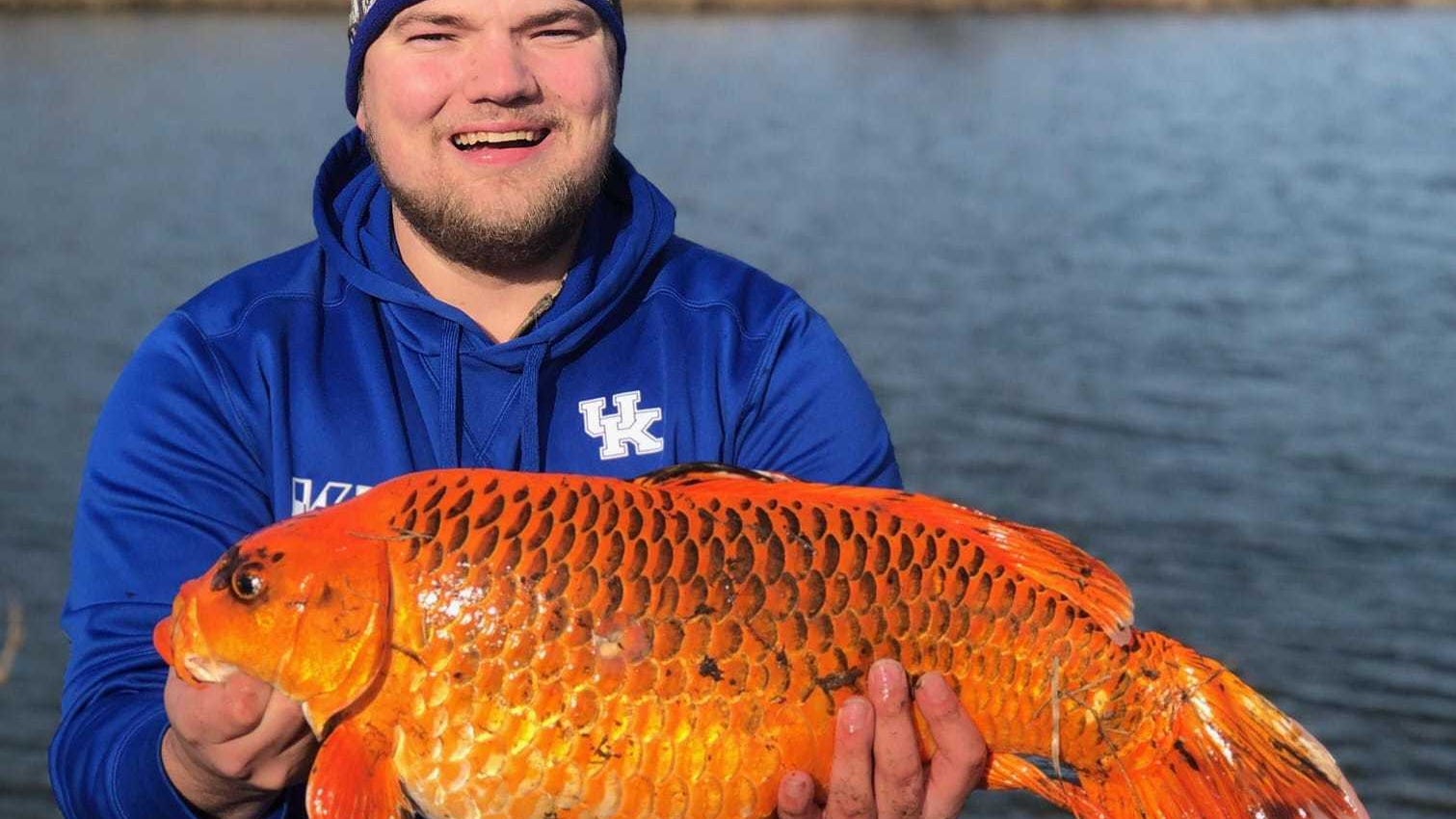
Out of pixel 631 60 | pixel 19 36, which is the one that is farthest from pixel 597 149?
pixel 19 36

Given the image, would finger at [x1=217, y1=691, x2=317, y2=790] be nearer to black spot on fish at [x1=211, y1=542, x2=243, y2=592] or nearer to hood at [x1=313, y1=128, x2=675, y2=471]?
black spot on fish at [x1=211, y1=542, x2=243, y2=592]

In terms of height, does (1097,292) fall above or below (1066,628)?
below

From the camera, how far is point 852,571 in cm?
255

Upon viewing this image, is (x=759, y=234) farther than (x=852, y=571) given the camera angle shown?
Yes

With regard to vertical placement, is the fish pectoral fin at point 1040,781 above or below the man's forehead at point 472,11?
below

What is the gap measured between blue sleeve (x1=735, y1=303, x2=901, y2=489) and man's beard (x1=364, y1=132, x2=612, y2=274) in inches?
16.4

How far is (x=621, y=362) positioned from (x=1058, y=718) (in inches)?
41.2

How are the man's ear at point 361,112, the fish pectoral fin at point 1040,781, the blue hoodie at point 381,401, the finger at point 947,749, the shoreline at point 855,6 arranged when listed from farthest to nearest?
the shoreline at point 855,6 < the man's ear at point 361,112 < the blue hoodie at point 381,401 < the fish pectoral fin at point 1040,781 < the finger at point 947,749

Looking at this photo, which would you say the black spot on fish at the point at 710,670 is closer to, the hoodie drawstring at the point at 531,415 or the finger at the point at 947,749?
the finger at the point at 947,749

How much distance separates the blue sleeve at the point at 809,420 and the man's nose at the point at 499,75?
0.60 metres

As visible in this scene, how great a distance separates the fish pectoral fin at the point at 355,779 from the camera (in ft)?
7.65

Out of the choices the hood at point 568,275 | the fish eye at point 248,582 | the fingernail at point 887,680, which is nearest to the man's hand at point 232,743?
the fish eye at point 248,582

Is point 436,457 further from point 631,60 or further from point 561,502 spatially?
point 631,60

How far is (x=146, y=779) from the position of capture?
2.71 metres
